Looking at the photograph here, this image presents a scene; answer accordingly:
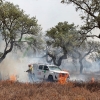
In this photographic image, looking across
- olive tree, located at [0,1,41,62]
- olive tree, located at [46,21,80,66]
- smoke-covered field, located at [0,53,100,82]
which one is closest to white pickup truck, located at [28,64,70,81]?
A: smoke-covered field, located at [0,53,100,82]

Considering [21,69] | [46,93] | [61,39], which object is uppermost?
[61,39]

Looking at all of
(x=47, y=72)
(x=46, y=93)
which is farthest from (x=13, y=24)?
(x=46, y=93)

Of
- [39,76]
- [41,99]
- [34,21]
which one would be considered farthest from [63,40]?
[41,99]

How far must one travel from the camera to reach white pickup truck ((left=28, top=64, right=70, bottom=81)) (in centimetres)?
2707

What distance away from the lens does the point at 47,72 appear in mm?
27656

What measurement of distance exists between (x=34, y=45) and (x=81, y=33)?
20.4 m

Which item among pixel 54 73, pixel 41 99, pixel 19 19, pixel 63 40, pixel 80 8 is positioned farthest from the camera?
pixel 63 40

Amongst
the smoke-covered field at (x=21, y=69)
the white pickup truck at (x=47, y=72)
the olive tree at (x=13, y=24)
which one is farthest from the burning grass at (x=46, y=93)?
the olive tree at (x=13, y=24)

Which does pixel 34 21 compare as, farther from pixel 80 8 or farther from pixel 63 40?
pixel 80 8

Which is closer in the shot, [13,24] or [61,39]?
[13,24]

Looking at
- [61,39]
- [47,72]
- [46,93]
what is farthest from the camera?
[61,39]

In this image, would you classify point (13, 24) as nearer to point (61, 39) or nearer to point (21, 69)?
point (61, 39)

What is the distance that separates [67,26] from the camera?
53.4 meters

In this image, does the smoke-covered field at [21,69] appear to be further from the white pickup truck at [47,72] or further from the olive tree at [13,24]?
the olive tree at [13,24]
